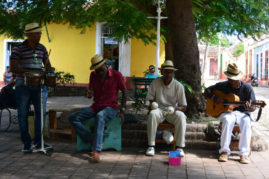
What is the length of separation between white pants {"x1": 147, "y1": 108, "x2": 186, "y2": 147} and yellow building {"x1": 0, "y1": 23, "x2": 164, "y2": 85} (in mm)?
11382

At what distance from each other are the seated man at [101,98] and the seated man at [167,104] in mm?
555

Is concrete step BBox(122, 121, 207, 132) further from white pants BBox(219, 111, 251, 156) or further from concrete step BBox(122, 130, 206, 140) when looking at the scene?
white pants BBox(219, 111, 251, 156)

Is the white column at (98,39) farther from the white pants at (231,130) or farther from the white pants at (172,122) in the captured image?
the white pants at (231,130)

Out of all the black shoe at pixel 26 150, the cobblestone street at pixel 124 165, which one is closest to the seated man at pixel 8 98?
the cobblestone street at pixel 124 165

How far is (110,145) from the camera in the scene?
587 cm

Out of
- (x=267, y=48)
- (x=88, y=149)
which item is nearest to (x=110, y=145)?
(x=88, y=149)

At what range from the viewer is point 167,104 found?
5.87m

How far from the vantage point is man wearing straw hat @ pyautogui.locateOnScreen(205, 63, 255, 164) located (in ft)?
17.3

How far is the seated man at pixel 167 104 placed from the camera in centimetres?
552

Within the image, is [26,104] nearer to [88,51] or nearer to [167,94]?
[167,94]

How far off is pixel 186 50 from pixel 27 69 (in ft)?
11.1

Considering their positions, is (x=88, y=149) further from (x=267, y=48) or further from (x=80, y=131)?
(x=267, y=48)

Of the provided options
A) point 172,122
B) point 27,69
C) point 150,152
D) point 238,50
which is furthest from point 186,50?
point 238,50

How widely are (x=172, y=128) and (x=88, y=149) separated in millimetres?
1441
